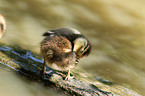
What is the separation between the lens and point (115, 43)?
3867 millimetres

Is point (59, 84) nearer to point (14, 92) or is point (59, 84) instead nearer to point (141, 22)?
point (14, 92)

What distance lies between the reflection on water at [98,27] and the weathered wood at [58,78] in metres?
0.17

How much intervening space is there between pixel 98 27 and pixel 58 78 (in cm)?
194

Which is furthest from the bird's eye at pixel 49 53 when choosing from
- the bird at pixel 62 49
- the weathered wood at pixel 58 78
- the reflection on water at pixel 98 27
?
the reflection on water at pixel 98 27

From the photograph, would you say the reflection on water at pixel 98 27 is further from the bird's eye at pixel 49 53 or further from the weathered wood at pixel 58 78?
the bird's eye at pixel 49 53

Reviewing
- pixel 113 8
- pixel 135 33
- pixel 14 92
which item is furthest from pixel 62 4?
pixel 14 92

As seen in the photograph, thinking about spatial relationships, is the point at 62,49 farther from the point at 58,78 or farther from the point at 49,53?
the point at 58,78

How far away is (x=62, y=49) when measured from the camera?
2240 mm

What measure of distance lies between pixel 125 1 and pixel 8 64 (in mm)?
3604

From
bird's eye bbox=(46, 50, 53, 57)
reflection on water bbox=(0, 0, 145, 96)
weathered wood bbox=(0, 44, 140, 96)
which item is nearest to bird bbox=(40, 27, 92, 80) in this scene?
bird's eye bbox=(46, 50, 53, 57)

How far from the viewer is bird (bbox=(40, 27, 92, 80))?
2.22m

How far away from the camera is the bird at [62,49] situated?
222 centimetres

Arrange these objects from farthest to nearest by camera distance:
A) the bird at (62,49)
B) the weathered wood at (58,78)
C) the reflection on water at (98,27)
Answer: the reflection on water at (98,27) < the weathered wood at (58,78) < the bird at (62,49)

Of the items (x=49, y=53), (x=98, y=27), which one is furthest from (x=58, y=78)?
(x=98, y=27)
